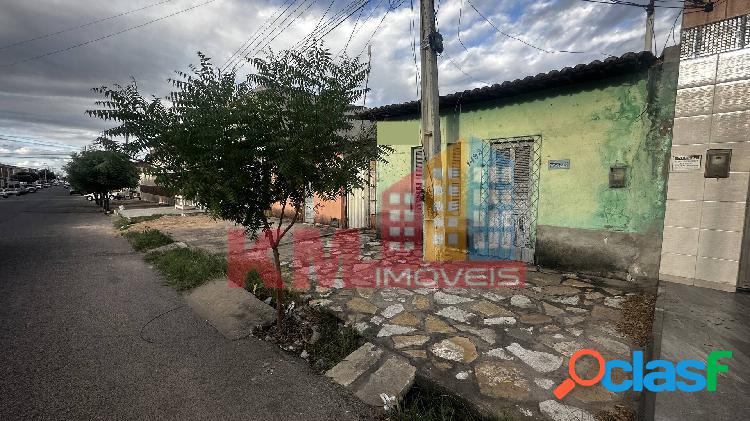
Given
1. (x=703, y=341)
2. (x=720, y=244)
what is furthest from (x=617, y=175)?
(x=703, y=341)

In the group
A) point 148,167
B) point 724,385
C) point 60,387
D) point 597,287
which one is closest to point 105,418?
point 60,387

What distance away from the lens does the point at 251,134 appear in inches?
138

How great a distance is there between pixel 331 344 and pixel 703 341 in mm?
3912

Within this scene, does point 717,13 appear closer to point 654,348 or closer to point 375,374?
point 654,348

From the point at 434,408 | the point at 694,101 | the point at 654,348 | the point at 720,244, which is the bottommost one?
the point at 434,408

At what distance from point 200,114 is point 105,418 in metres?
2.88

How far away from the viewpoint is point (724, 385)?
8.65ft

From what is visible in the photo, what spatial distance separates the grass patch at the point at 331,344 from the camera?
3.60 meters

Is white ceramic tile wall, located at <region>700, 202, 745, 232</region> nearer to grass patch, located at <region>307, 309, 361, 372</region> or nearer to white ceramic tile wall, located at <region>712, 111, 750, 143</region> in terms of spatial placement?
white ceramic tile wall, located at <region>712, 111, 750, 143</region>

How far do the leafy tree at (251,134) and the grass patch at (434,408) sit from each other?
236 cm

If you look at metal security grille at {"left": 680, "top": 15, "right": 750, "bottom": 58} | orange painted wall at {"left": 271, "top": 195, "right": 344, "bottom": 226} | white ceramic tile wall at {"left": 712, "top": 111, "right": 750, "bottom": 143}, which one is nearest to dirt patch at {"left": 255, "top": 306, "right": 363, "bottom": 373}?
white ceramic tile wall at {"left": 712, "top": 111, "right": 750, "bottom": 143}

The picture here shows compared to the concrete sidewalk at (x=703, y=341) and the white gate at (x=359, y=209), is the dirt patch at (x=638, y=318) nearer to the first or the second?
the concrete sidewalk at (x=703, y=341)

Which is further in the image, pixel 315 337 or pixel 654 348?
pixel 315 337

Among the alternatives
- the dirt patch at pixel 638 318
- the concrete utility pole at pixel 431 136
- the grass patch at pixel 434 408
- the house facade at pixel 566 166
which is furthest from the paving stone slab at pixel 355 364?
the house facade at pixel 566 166
